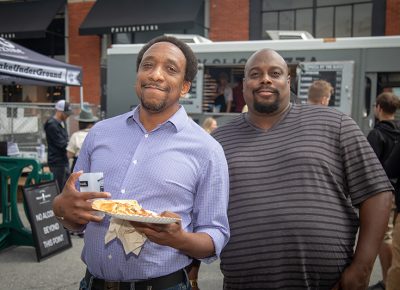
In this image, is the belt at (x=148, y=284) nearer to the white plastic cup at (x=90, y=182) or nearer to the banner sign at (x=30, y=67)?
the white plastic cup at (x=90, y=182)

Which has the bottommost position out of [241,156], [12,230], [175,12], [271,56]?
[12,230]

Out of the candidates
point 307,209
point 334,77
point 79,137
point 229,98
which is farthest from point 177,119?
point 229,98

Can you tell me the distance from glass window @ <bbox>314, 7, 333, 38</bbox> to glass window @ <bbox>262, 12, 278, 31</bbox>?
1.36 m

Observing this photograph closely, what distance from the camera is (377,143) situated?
4957 mm

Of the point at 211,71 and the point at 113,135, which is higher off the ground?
the point at 211,71

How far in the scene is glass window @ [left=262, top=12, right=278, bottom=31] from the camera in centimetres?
1544

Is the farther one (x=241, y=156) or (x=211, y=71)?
(x=211, y=71)

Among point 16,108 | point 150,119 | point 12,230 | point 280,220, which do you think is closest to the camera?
point 150,119

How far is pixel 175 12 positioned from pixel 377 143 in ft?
36.9

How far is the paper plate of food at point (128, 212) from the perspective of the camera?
1646 mm

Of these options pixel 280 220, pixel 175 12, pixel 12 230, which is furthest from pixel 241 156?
pixel 175 12

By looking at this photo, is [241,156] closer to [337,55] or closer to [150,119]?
[150,119]

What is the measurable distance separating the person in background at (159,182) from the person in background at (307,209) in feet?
1.30

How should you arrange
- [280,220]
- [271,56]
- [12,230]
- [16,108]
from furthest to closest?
[16,108] < [12,230] < [271,56] < [280,220]
